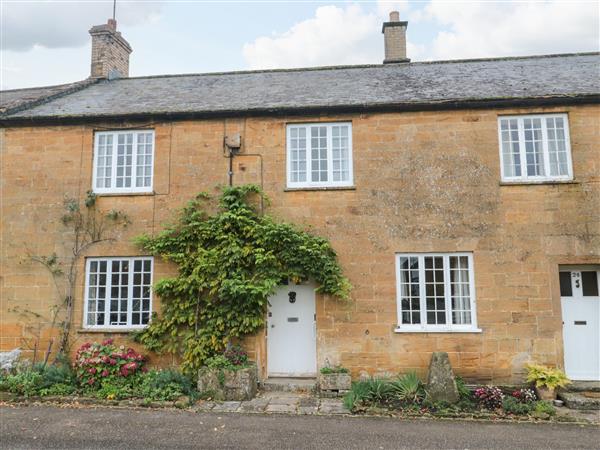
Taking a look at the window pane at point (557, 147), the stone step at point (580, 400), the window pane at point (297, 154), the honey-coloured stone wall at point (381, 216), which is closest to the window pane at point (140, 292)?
the honey-coloured stone wall at point (381, 216)

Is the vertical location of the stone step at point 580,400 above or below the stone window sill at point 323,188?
below

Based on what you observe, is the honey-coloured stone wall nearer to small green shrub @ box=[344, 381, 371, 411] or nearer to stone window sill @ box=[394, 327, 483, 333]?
stone window sill @ box=[394, 327, 483, 333]

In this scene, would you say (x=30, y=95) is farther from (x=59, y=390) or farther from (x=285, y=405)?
(x=285, y=405)

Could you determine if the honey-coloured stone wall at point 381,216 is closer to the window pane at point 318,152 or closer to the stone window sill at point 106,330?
the stone window sill at point 106,330

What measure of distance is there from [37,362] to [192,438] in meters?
5.39

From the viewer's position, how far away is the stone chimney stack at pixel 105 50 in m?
14.7

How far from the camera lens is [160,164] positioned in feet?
34.7

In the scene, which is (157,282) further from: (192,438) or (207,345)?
(192,438)

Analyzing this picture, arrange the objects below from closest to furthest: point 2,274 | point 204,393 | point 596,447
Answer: point 596,447 → point 204,393 → point 2,274

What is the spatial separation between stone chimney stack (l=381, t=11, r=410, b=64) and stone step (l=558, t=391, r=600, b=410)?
10332 mm

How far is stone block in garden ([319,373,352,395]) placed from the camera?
9016 mm

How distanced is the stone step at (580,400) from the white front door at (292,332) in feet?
16.1

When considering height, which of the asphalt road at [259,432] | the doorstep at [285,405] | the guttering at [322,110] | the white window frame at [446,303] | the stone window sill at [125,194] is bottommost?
the asphalt road at [259,432]

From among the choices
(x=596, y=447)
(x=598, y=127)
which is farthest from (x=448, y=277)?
(x=598, y=127)
